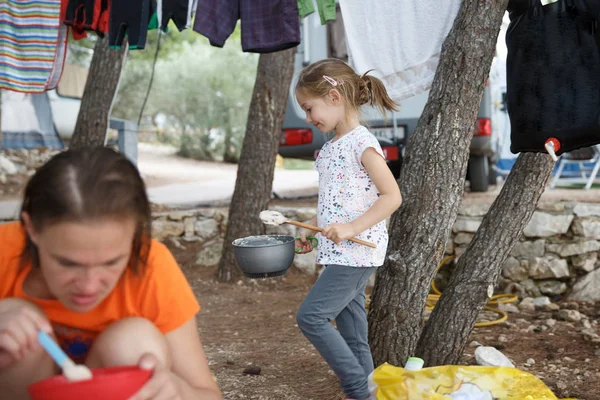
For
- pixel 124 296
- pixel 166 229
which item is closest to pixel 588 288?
pixel 166 229

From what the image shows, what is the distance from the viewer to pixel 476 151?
6609mm

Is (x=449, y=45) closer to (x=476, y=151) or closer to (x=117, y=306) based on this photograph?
(x=117, y=306)

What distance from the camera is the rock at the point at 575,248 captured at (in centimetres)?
482

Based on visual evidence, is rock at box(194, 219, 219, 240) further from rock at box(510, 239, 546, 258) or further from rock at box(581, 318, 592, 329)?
rock at box(581, 318, 592, 329)

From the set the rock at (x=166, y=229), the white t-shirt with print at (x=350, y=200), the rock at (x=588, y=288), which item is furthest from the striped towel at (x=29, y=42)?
the rock at (x=588, y=288)

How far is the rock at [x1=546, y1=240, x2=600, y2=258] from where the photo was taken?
15.8 ft

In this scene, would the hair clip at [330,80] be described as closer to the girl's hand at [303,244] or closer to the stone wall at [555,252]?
the girl's hand at [303,244]

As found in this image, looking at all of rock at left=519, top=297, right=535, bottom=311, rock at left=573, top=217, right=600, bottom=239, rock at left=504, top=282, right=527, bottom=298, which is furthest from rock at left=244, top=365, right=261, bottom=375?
rock at left=573, top=217, right=600, bottom=239

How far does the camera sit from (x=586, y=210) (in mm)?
4867

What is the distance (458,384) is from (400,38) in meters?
1.71

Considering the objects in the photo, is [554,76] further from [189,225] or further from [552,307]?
[189,225]

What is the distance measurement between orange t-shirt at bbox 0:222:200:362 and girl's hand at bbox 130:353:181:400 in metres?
0.18

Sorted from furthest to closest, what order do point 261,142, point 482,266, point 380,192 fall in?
point 261,142, point 482,266, point 380,192

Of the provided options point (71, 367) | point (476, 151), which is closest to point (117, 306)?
point (71, 367)
